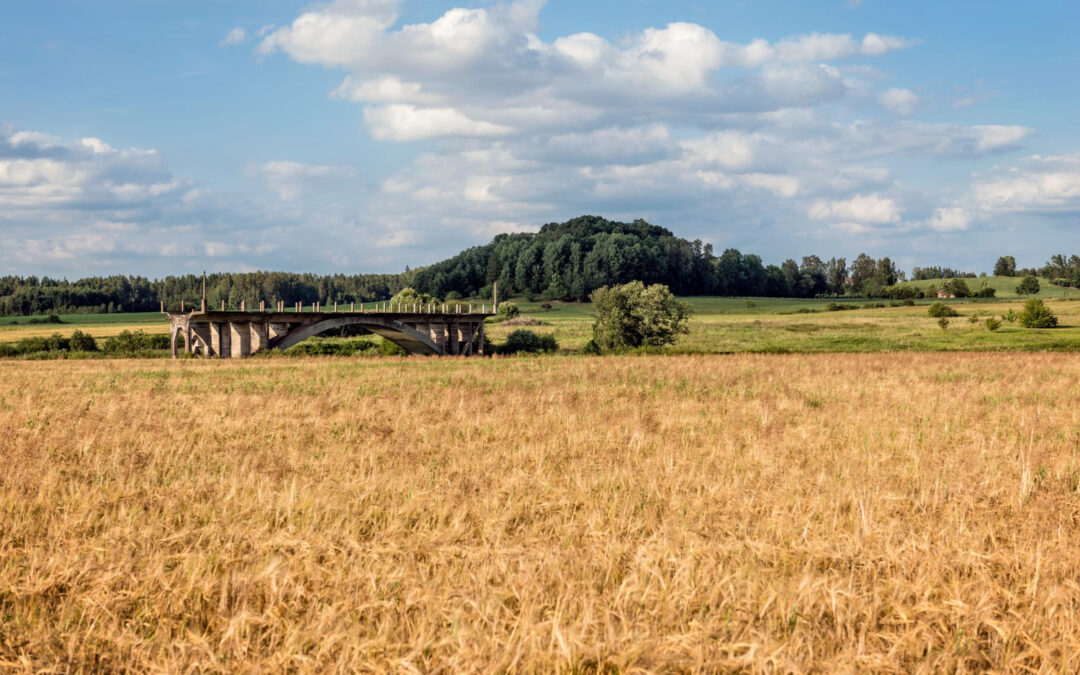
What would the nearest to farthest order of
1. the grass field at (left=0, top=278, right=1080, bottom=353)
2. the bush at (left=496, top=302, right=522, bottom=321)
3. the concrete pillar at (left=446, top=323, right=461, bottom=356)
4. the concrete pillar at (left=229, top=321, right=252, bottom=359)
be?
the concrete pillar at (left=229, top=321, right=252, bottom=359) → the grass field at (left=0, top=278, right=1080, bottom=353) → the concrete pillar at (left=446, top=323, right=461, bottom=356) → the bush at (left=496, top=302, right=522, bottom=321)

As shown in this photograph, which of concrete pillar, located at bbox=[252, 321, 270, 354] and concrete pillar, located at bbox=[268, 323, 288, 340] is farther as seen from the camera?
concrete pillar, located at bbox=[268, 323, 288, 340]

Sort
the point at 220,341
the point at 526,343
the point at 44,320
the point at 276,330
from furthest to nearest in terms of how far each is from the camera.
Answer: the point at 44,320
the point at 526,343
the point at 276,330
the point at 220,341

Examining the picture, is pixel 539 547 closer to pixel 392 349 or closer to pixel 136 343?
pixel 392 349

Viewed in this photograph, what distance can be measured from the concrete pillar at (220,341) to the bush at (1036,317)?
3038 inches

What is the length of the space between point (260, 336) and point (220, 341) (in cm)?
291

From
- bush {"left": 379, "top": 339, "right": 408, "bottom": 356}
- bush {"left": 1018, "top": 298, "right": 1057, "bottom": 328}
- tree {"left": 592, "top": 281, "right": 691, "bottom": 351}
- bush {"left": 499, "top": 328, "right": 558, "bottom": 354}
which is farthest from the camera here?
bush {"left": 1018, "top": 298, "right": 1057, "bottom": 328}

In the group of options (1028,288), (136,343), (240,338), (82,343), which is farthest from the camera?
(1028,288)

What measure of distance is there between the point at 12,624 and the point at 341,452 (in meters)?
6.17

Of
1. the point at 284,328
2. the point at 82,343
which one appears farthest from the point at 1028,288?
the point at 82,343

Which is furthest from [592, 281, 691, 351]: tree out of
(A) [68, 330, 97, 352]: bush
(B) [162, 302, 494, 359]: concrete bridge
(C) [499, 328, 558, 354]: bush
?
→ (A) [68, 330, 97, 352]: bush

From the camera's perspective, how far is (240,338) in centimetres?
5297

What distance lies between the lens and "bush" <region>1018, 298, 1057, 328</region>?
7975 centimetres

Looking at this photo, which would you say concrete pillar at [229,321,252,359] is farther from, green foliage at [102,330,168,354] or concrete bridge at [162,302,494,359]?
green foliage at [102,330,168,354]

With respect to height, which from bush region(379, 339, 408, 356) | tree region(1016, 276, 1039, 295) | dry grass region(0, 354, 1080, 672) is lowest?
bush region(379, 339, 408, 356)
